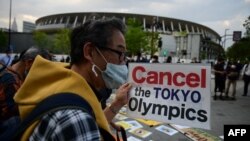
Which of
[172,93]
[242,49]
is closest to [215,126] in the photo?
[172,93]

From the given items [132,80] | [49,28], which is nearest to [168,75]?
[132,80]

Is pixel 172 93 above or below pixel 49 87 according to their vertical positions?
below

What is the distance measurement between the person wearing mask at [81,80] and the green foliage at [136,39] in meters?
65.1

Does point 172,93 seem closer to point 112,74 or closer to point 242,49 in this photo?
point 112,74

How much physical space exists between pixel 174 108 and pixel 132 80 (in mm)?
599

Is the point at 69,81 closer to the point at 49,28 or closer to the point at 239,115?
the point at 239,115

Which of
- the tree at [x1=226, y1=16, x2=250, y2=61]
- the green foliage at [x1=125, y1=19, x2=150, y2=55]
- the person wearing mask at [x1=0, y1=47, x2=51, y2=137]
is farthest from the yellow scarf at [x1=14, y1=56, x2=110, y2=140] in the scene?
the green foliage at [x1=125, y1=19, x2=150, y2=55]

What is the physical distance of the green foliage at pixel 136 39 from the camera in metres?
69.1

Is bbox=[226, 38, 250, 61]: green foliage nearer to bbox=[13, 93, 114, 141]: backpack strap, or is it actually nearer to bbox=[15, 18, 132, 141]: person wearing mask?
bbox=[15, 18, 132, 141]: person wearing mask

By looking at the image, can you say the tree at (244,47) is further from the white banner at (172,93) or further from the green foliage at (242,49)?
the white banner at (172,93)

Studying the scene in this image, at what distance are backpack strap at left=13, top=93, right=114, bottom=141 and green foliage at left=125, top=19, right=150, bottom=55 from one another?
6560 centimetres

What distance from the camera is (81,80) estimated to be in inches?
58.9

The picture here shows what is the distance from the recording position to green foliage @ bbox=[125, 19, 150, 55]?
2719 inches

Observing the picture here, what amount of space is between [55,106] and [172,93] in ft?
9.74
